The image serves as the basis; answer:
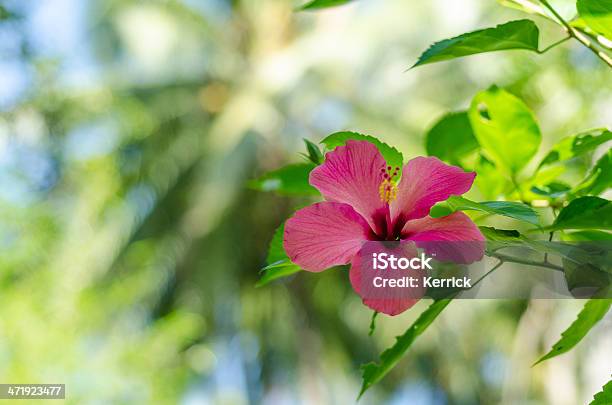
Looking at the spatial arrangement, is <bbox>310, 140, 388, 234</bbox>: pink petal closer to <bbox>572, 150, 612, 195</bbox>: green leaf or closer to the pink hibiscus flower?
the pink hibiscus flower

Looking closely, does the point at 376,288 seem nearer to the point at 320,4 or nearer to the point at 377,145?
the point at 377,145

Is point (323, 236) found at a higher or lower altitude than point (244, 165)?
lower

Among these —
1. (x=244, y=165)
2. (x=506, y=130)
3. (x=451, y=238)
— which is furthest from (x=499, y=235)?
(x=244, y=165)

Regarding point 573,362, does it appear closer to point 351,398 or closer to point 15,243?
point 15,243

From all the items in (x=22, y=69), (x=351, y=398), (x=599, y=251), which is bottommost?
(x=599, y=251)

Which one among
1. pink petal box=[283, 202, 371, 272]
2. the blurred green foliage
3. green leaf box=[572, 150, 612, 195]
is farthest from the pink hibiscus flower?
the blurred green foliage

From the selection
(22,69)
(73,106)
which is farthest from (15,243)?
(73,106)

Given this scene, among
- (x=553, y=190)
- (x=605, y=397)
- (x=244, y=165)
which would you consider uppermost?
Answer: (x=244, y=165)
